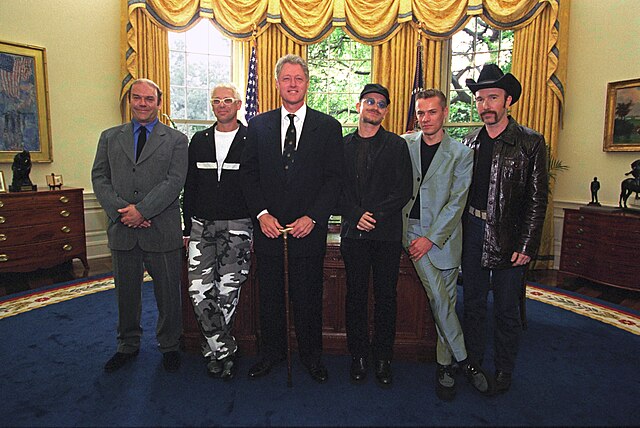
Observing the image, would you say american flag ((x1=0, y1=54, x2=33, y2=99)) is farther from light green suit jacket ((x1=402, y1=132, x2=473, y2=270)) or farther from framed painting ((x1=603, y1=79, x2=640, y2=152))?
framed painting ((x1=603, y1=79, x2=640, y2=152))

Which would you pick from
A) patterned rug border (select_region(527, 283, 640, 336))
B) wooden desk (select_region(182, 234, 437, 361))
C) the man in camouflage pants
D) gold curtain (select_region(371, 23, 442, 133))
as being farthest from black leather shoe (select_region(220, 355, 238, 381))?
gold curtain (select_region(371, 23, 442, 133))

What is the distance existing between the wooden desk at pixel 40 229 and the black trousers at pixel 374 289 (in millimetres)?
3476

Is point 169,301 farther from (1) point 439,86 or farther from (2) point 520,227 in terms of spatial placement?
(1) point 439,86

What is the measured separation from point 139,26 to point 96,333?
3690 millimetres

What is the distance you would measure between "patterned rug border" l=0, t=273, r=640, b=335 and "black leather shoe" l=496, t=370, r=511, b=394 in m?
1.57

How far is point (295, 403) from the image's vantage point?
2309mm

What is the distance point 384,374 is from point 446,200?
1.01m

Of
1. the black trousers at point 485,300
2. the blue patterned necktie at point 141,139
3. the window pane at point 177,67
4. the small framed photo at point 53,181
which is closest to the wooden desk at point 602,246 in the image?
the black trousers at point 485,300

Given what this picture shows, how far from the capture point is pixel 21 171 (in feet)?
14.5

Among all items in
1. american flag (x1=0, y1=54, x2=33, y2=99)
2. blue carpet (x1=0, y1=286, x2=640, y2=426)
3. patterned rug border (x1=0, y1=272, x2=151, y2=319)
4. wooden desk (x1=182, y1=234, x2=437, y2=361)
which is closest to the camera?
blue carpet (x1=0, y1=286, x2=640, y2=426)

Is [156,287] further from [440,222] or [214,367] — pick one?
[440,222]

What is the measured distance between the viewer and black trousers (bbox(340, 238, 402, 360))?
243 centimetres

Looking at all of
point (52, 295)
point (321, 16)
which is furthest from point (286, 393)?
point (321, 16)

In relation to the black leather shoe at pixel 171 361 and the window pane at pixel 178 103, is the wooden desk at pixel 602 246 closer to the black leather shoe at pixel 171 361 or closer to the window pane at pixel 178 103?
Result: the black leather shoe at pixel 171 361
